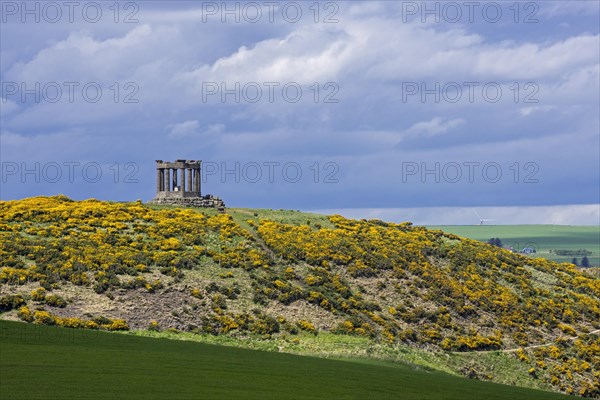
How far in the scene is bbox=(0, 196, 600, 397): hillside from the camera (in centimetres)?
8256

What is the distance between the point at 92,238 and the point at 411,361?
3450cm

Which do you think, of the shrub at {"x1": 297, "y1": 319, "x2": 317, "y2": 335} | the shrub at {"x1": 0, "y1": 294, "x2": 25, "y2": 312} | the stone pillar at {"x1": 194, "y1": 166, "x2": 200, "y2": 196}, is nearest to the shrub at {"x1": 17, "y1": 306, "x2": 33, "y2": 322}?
the shrub at {"x1": 0, "y1": 294, "x2": 25, "y2": 312}

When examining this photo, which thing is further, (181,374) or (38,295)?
(38,295)

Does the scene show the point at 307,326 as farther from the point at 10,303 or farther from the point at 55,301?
the point at 10,303

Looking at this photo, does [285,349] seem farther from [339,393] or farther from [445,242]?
[445,242]

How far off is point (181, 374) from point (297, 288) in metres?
38.0

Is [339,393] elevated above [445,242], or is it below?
below

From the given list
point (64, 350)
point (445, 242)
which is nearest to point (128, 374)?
point (64, 350)

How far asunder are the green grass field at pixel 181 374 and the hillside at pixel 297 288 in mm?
10916

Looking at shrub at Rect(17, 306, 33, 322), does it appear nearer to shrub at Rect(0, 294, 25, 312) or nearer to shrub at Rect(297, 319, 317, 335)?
shrub at Rect(0, 294, 25, 312)

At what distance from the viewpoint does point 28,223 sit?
99125 mm

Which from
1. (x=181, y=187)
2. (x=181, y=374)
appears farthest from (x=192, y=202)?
(x=181, y=374)

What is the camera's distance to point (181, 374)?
181ft

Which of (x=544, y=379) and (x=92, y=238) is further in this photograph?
(x=92, y=238)
